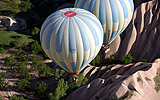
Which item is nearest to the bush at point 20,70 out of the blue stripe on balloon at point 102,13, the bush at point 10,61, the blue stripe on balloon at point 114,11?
the bush at point 10,61

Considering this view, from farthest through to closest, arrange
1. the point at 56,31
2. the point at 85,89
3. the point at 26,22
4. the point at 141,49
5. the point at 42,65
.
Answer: the point at 26,22, the point at 141,49, the point at 42,65, the point at 85,89, the point at 56,31

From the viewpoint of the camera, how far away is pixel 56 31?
68.3 ft

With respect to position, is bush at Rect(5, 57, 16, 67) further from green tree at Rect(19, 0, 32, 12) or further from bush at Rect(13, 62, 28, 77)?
green tree at Rect(19, 0, 32, 12)

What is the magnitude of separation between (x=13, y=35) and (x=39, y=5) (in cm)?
1415

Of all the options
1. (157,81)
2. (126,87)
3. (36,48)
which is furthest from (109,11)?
(36,48)

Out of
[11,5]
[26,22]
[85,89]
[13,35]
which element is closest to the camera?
[85,89]

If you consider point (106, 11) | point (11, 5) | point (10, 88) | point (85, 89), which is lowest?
point (10, 88)

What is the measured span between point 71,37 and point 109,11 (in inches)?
269

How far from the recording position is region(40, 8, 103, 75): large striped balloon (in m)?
20.7

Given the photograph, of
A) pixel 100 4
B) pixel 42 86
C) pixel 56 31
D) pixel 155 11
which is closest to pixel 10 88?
pixel 42 86

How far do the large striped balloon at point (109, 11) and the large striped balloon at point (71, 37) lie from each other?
2730 millimetres

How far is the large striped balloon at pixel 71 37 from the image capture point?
20688mm

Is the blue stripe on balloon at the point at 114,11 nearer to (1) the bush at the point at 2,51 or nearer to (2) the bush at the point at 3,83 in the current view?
(2) the bush at the point at 3,83

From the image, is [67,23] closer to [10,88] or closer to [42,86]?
[42,86]
